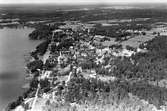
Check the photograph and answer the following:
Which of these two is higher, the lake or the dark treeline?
the dark treeline

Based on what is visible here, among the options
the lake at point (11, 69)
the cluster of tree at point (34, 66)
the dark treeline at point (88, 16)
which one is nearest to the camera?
the lake at point (11, 69)

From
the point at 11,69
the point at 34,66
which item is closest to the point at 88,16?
the point at 34,66

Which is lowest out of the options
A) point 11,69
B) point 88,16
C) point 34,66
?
point 11,69

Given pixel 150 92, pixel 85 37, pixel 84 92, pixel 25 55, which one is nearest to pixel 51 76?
pixel 84 92

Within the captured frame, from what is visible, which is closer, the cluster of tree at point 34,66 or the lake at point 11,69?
the lake at point 11,69

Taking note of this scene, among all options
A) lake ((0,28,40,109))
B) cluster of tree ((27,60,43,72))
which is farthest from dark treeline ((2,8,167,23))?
cluster of tree ((27,60,43,72))

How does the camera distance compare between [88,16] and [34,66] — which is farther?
[88,16]

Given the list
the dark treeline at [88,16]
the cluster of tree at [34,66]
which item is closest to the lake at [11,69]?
the cluster of tree at [34,66]

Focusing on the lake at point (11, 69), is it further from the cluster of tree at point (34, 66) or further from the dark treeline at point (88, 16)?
the dark treeline at point (88, 16)

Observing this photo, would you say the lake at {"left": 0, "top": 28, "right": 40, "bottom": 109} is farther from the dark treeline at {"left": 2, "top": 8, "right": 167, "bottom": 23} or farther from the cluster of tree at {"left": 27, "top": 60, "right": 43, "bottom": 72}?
the dark treeline at {"left": 2, "top": 8, "right": 167, "bottom": 23}

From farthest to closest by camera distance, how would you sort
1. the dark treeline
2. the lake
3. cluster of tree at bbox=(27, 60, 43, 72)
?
the dark treeline
cluster of tree at bbox=(27, 60, 43, 72)
the lake

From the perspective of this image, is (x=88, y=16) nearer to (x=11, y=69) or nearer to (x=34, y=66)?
(x=34, y=66)

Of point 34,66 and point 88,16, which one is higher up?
point 88,16
